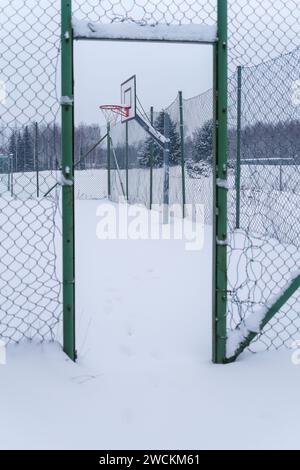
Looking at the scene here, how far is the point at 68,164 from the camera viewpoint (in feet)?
8.01

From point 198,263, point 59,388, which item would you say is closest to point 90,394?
point 59,388

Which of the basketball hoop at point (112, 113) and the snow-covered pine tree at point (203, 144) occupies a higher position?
the basketball hoop at point (112, 113)

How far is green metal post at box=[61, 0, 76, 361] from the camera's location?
2.38 m

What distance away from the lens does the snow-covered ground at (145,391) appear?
1.99 m

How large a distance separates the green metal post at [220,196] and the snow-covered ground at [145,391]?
0.56 ft

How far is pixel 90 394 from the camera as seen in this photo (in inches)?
89.7

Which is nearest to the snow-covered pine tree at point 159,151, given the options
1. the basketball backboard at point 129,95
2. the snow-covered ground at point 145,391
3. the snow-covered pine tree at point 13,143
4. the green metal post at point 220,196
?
the basketball backboard at point 129,95

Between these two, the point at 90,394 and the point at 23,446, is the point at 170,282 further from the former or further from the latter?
the point at 23,446

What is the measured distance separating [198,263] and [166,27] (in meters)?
3.14

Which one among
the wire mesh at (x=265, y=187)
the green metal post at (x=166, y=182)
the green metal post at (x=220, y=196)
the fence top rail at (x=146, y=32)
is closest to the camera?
the fence top rail at (x=146, y=32)

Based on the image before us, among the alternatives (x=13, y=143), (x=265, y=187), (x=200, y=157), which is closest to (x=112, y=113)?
(x=200, y=157)

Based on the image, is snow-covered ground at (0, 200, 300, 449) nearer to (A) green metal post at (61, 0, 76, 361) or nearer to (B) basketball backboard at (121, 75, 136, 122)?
(A) green metal post at (61, 0, 76, 361)

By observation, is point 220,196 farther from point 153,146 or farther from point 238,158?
point 153,146

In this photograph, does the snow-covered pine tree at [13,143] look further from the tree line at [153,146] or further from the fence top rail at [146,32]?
the fence top rail at [146,32]
